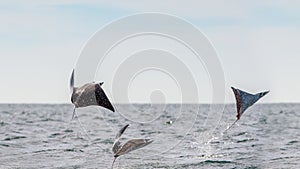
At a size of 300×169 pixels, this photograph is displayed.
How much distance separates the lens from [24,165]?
19078mm

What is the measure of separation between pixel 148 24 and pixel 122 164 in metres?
4.97

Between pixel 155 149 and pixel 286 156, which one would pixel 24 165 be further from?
pixel 286 156

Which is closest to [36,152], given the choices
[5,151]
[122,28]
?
[5,151]

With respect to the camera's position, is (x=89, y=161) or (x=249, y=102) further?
(x=89, y=161)

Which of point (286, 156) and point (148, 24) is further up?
point (148, 24)

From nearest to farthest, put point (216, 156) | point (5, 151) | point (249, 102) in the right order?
point (249, 102) < point (216, 156) < point (5, 151)

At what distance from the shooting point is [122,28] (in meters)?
18.6

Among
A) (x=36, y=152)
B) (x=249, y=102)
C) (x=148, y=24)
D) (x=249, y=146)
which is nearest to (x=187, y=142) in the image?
(x=249, y=146)

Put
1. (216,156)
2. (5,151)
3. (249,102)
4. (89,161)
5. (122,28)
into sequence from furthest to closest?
1. (5,151)
2. (216,156)
3. (89,161)
4. (122,28)
5. (249,102)

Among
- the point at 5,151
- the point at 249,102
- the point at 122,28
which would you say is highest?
the point at 122,28

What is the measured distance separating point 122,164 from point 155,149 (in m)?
4.72

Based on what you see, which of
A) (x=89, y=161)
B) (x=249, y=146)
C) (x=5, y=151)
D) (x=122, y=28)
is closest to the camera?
(x=122, y=28)

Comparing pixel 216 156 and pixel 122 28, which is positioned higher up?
pixel 122 28

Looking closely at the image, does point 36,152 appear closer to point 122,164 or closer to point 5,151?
point 5,151
